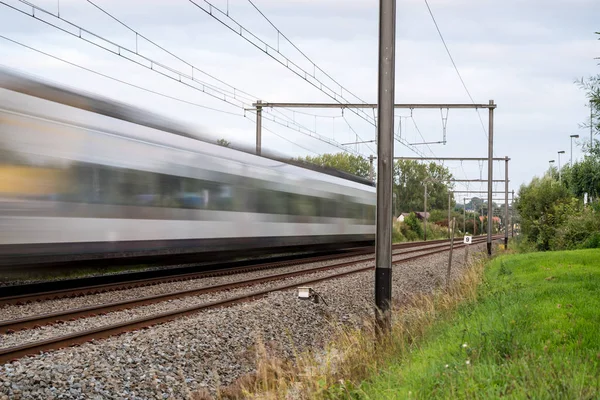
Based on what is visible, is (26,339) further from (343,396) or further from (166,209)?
(166,209)

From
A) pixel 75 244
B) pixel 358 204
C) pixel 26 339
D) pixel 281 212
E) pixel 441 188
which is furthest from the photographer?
pixel 441 188

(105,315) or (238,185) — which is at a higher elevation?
(238,185)

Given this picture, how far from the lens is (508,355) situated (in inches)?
244

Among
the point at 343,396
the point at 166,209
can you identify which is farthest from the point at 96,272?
the point at 343,396

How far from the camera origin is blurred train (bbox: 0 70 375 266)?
11477 mm

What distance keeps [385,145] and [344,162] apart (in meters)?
97.9

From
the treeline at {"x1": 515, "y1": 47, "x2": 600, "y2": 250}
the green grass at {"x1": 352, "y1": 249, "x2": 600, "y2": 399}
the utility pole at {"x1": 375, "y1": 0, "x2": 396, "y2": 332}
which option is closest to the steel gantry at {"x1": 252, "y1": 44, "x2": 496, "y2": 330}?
the utility pole at {"x1": 375, "y1": 0, "x2": 396, "y2": 332}

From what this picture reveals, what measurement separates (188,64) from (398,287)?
8.17 meters

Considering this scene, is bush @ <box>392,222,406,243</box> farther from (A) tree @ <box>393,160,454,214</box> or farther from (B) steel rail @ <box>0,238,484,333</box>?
(A) tree @ <box>393,160,454,214</box>

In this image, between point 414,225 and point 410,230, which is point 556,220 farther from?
point 414,225

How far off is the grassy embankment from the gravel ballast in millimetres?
773

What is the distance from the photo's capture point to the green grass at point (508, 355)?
4.96 m

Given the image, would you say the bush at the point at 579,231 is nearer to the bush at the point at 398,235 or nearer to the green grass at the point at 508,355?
the green grass at the point at 508,355

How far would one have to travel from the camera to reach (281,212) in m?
22.4
